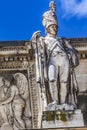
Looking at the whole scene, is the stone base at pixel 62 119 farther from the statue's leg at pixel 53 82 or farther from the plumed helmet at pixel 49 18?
the plumed helmet at pixel 49 18

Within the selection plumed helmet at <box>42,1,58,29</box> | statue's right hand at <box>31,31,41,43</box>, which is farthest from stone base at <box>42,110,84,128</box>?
plumed helmet at <box>42,1,58,29</box>

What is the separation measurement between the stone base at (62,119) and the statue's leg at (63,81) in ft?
1.36

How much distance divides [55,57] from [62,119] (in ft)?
4.87

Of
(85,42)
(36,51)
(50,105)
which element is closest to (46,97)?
(50,105)

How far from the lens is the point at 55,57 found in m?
13.5

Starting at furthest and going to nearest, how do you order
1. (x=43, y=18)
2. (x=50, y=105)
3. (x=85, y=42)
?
(x=85, y=42) < (x=43, y=18) < (x=50, y=105)

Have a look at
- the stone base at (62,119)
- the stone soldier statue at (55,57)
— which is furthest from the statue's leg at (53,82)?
the stone base at (62,119)

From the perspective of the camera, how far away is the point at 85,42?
1498 centimetres

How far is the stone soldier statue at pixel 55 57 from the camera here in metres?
13.2

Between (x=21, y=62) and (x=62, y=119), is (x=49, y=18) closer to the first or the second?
(x=21, y=62)

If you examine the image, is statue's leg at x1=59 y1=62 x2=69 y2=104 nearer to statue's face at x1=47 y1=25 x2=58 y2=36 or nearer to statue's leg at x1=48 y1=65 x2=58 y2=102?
statue's leg at x1=48 y1=65 x2=58 y2=102

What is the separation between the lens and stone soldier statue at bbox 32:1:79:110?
13172 millimetres

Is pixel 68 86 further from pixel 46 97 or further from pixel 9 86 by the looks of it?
pixel 9 86

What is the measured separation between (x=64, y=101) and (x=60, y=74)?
60cm
